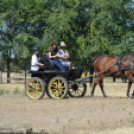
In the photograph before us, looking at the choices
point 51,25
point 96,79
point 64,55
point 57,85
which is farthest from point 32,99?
point 51,25

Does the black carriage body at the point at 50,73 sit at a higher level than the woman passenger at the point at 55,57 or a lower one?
lower

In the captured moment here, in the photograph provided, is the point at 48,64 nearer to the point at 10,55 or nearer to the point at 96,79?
the point at 96,79

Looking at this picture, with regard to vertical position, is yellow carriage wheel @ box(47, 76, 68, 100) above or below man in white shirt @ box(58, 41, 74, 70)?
below

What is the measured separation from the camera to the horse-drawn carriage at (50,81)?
41.2ft

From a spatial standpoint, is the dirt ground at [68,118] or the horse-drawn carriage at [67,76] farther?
the horse-drawn carriage at [67,76]

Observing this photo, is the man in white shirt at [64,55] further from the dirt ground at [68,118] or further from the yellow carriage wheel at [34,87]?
the dirt ground at [68,118]

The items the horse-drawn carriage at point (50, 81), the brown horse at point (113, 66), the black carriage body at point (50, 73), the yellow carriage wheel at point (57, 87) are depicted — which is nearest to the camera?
the yellow carriage wheel at point (57, 87)

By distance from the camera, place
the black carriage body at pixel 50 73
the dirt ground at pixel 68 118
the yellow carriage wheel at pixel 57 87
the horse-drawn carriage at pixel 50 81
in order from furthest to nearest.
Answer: the black carriage body at pixel 50 73
the horse-drawn carriage at pixel 50 81
the yellow carriage wheel at pixel 57 87
the dirt ground at pixel 68 118

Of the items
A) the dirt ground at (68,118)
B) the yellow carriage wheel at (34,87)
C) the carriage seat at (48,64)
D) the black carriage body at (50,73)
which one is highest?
the carriage seat at (48,64)

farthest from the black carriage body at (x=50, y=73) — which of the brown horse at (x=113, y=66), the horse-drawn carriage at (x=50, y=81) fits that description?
the brown horse at (x=113, y=66)

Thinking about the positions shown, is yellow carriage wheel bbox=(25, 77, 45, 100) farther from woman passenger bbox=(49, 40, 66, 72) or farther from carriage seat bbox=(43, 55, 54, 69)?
woman passenger bbox=(49, 40, 66, 72)

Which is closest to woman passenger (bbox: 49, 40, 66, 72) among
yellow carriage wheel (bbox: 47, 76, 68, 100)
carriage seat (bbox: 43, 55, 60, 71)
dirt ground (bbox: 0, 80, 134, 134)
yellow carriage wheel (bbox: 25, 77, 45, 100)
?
carriage seat (bbox: 43, 55, 60, 71)

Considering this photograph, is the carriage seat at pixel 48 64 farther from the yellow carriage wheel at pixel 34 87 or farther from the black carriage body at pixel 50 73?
the yellow carriage wheel at pixel 34 87

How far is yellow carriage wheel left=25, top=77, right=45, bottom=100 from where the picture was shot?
41.7 ft
